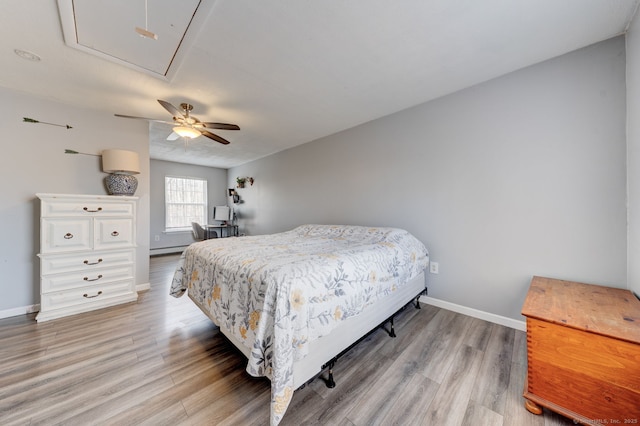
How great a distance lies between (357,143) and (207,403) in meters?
3.27

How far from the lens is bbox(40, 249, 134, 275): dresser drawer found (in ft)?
7.79

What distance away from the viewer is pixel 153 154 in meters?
5.07

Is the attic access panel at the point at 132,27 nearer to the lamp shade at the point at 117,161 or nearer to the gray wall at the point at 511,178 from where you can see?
the lamp shade at the point at 117,161

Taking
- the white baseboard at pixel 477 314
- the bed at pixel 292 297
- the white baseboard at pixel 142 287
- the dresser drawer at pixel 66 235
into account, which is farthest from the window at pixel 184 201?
the white baseboard at pixel 477 314

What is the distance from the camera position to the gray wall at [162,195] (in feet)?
18.5

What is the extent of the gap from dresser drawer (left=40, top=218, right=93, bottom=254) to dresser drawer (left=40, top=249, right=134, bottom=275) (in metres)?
0.08

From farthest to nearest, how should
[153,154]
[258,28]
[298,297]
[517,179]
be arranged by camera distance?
[153,154]
[517,179]
[258,28]
[298,297]

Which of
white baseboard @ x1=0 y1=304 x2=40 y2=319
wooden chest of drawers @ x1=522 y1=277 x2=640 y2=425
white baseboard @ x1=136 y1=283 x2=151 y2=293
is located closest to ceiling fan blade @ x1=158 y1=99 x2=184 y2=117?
white baseboard @ x1=136 y1=283 x2=151 y2=293

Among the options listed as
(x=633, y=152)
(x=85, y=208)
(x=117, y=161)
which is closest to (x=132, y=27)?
(x=117, y=161)

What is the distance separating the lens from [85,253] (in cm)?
257

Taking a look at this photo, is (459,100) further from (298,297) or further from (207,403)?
(207,403)

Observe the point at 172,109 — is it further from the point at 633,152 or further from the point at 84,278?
the point at 633,152

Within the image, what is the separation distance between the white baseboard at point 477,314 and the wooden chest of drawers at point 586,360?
848 mm

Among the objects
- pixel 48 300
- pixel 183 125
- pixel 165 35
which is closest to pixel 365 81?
pixel 165 35
